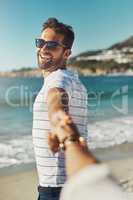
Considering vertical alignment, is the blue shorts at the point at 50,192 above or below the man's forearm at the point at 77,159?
below

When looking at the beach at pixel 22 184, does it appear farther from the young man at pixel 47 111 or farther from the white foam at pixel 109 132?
the young man at pixel 47 111

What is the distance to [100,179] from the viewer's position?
10.7 inches

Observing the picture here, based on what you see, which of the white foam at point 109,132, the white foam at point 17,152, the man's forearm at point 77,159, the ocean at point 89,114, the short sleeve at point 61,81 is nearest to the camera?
the man's forearm at point 77,159

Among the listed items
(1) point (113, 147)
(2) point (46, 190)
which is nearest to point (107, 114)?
(1) point (113, 147)

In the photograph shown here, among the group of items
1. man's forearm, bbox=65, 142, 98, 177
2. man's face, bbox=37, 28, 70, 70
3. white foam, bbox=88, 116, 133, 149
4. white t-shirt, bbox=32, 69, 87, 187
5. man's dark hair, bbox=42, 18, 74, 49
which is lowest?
white foam, bbox=88, 116, 133, 149

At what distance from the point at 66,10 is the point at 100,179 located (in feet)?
8.77

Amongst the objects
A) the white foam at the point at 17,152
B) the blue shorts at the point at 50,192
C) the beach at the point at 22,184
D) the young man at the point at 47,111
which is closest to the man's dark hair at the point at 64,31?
the young man at the point at 47,111

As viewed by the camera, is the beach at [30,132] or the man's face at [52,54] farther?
the beach at [30,132]

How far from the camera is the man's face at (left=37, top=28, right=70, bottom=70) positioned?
0.96 metres

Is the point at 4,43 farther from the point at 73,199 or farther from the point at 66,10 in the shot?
the point at 73,199

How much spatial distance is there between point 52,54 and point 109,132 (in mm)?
3193

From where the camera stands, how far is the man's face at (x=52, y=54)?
0.96 metres

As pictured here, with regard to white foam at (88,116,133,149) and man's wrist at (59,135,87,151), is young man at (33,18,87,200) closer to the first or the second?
man's wrist at (59,135,87,151)

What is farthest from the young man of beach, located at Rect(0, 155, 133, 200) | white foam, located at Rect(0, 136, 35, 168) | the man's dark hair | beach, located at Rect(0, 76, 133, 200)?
white foam, located at Rect(0, 136, 35, 168)
